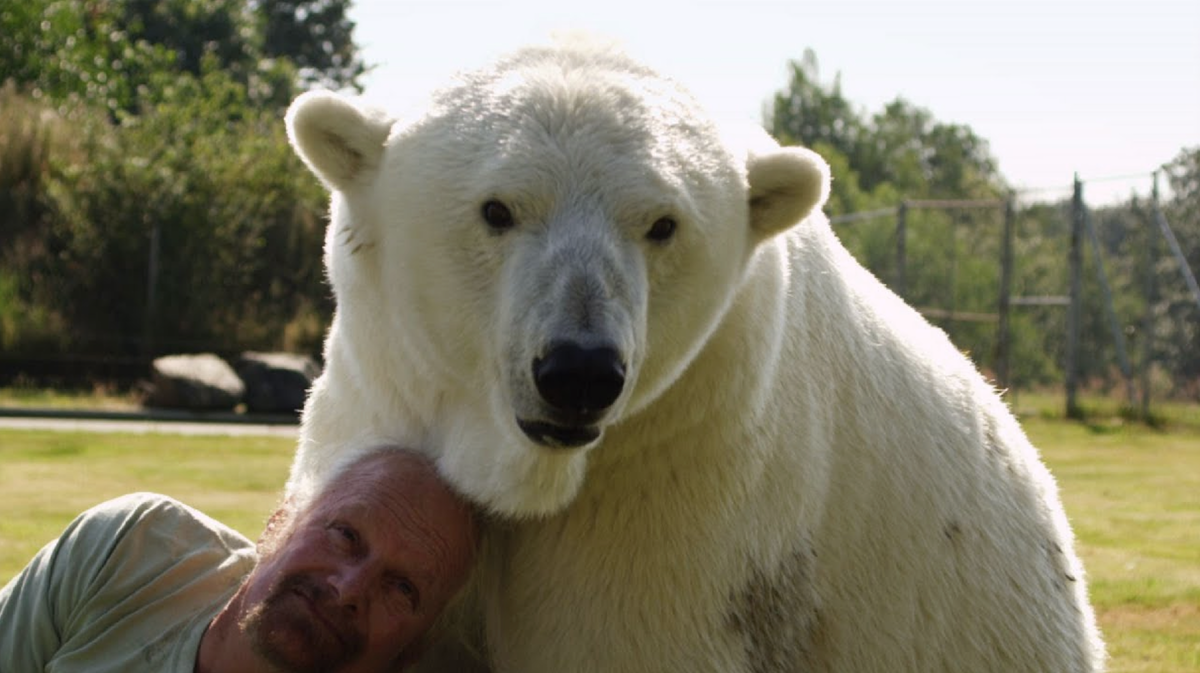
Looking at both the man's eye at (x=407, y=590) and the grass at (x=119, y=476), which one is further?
the grass at (x=119, y=476)

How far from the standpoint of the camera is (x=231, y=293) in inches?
648

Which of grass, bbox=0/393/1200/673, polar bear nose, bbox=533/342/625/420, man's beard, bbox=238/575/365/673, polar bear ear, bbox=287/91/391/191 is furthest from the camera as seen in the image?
grass, bbox=0/393/1200/673

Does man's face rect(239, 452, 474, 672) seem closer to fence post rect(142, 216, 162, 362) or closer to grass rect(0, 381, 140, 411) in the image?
grass rect(0, 381, 140, 411)

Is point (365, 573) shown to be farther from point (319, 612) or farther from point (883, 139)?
point (883, 139)

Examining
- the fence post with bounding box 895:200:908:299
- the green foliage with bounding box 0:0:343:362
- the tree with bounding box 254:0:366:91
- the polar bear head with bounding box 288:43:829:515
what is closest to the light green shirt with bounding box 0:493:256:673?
the polar bear head with bounding box 288:43:829:515

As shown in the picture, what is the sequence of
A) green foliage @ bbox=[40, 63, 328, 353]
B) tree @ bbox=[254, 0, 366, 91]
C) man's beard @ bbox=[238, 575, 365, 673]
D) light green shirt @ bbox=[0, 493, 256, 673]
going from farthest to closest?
tree @ bbox=[254, 0, 366, 91] < green foliage @ bbox=[40, 63, 328, 353] < light green shirt @ bbox=[0, 493, 256, 673] < man's beard @ bbox=[238, 575, 365, 673]

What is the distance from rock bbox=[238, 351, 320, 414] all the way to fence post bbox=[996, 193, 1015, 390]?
23.1 feet

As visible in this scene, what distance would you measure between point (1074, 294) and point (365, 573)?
1303 cm

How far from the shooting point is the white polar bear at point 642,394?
2553 mm

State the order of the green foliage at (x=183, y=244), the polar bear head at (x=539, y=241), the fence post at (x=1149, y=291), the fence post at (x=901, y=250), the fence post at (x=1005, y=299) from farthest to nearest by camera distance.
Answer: the green foliage at (x=183, y=244), the fence post at (x=901, y=250), the fence post at (x=1005, y=299), the fence post at (x=1149, y=291), the polar bear head at (x=539, y=241)

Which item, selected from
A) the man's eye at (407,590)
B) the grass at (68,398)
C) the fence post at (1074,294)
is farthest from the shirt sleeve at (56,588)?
the fence post at (1074,294)

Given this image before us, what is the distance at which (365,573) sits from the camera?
3.00 meters

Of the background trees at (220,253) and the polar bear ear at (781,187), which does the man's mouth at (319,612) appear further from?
the background trees at (220,253)

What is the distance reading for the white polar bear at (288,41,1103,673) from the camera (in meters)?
2.55
